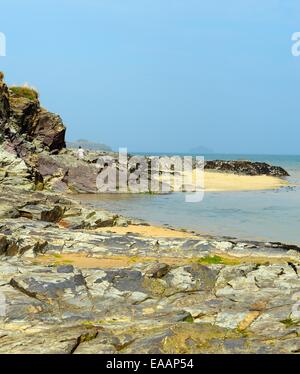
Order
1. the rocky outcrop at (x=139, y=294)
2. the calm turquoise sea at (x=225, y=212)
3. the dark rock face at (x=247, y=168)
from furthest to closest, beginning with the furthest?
the dark rock face at (x=247, y=168) < the calm turquoise sea at (x=225, y=212) < the rocky outcrop at (x=139, y=294)

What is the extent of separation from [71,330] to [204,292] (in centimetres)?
381

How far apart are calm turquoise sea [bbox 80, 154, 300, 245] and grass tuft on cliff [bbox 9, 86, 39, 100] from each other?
1575 cm

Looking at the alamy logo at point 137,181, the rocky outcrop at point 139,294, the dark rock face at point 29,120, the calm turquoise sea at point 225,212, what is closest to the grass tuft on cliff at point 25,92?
the dark rock face at point 29,120

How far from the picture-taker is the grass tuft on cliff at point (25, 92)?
52.0 m

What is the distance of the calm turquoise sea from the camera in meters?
25.2

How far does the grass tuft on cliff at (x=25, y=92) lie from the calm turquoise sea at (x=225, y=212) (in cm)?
1575

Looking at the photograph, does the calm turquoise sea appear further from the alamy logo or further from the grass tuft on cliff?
the grass tuft on cliff

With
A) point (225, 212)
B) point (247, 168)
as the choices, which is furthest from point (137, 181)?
point (247, 168)

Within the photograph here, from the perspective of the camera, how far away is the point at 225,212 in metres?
33.3

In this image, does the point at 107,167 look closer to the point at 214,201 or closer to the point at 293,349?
the point at 214,201

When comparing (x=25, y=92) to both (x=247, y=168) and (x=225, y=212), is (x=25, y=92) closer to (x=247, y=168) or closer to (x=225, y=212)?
(x=225, y=212)

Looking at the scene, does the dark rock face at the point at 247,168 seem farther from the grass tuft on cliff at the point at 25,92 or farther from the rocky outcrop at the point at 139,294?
the rocky outcrop at the point at 139,294

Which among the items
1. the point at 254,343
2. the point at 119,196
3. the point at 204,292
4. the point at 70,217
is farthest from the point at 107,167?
the point at 254,343

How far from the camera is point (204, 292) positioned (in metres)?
11.0
